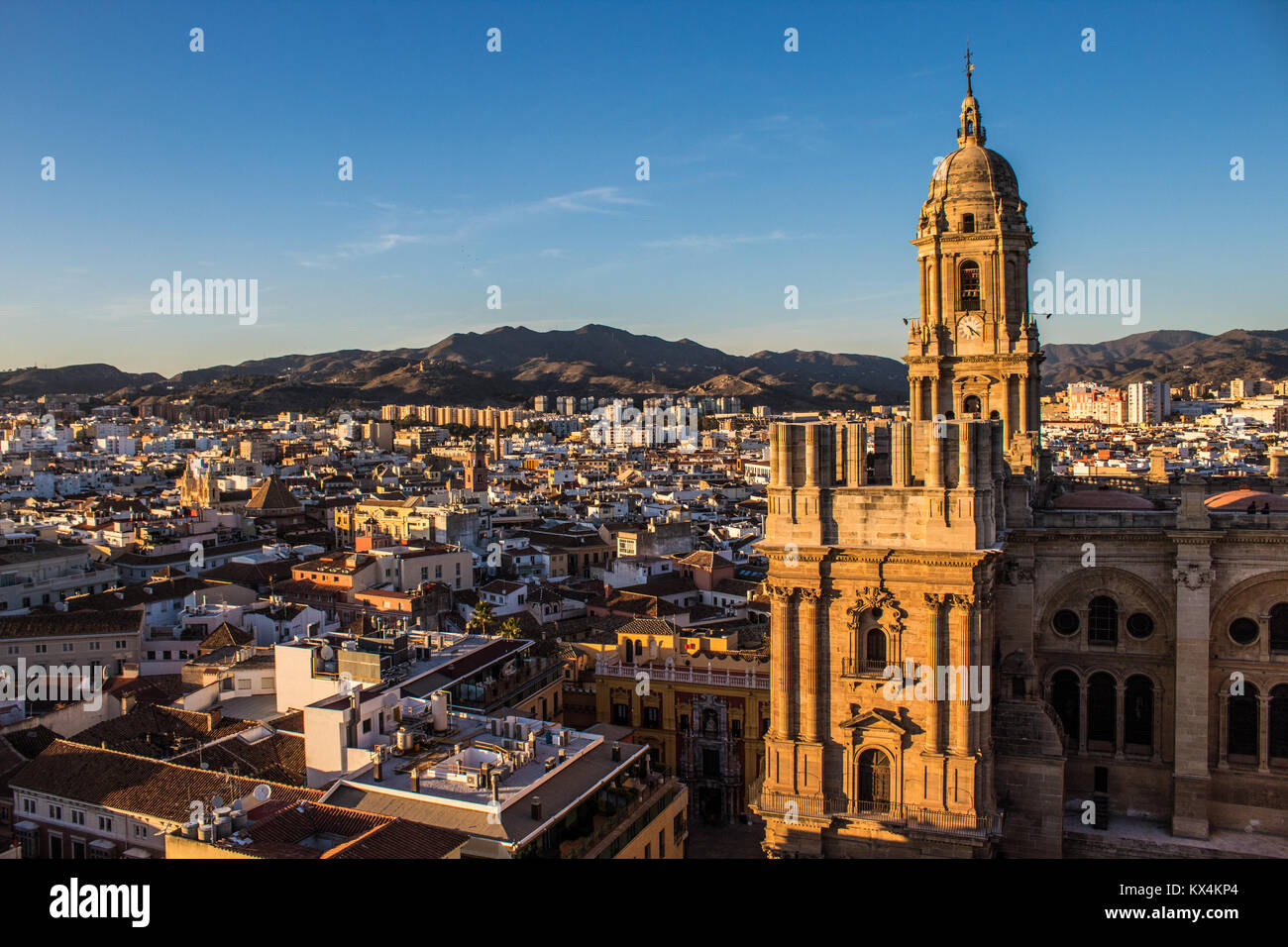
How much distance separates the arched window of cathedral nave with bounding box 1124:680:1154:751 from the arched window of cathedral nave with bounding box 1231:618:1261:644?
1907mm

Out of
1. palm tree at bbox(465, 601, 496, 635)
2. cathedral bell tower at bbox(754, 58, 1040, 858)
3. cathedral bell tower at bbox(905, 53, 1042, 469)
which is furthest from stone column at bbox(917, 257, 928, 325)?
palm tree at bbox(465, 601, 496, 635)

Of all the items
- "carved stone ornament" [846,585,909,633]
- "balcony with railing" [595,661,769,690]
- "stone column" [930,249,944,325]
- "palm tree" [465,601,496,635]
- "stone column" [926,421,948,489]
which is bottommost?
"balcony with railing" [595,661,769,690]

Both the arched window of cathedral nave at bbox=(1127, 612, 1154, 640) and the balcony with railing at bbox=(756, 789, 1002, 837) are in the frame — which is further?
the arched window of cathedral nave at bbox=(1127, 612, 1154, 640)

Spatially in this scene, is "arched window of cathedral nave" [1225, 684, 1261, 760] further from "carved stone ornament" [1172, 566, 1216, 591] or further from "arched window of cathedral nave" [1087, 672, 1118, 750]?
"carved stone ornament" [1172, 566, 1216, 591]

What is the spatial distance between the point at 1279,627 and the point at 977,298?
10.9m

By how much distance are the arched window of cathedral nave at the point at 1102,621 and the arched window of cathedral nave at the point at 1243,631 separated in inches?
87.3

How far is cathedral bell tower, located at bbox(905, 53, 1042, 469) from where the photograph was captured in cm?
2725

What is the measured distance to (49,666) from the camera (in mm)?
39375

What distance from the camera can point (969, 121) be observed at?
28875 millimetres

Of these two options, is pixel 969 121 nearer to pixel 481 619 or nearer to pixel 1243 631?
pixel 1243 631

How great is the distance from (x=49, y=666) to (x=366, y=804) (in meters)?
24.4

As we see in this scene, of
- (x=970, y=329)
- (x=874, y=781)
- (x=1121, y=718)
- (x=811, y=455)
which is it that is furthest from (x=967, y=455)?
(x=970, y=329)
